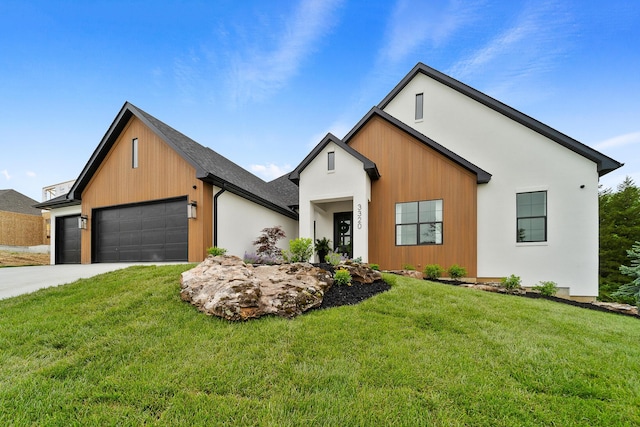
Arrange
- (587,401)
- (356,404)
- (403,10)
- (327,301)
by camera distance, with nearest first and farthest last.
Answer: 1. (356,404)
2. (587,401)
3. (327,301)
4. (403,10)

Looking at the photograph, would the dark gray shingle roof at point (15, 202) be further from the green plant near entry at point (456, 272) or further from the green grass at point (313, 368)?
the green plant near entry at point (456, 272)

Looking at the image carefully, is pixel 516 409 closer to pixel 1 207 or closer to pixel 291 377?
pixel 291 377

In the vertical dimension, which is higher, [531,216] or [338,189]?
[338,189]

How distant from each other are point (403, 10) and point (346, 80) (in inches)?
153

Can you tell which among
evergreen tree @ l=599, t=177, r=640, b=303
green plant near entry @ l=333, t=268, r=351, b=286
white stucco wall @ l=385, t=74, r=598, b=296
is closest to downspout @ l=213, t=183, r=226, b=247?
green plant near entry @ l=333, t=268, r=351, b=286

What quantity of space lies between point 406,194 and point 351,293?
5.75 m

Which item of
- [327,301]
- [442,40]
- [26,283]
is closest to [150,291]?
[327,301]

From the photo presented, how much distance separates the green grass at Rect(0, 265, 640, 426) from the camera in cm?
219

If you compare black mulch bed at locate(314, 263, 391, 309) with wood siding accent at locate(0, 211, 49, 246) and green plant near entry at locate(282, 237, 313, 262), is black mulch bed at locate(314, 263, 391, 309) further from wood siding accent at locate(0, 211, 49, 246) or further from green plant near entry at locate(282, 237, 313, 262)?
wood siding accent at locate(0, 211, 49, 246)

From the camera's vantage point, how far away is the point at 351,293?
519 centimetres

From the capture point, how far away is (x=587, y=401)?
241 cm

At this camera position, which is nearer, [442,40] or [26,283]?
[26,283]

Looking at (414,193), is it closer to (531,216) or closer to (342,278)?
(531,216)

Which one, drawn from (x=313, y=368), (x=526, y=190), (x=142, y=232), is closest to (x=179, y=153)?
(x=142, y=232)
